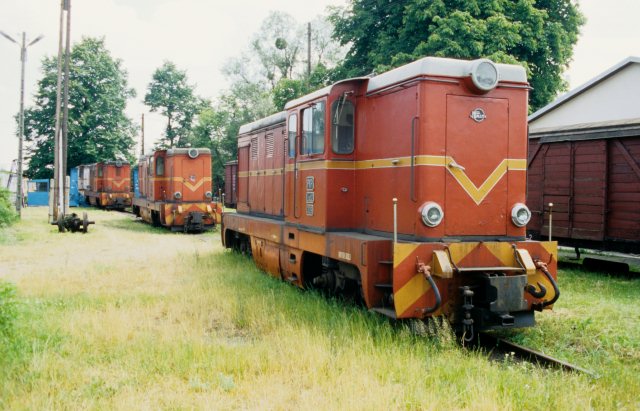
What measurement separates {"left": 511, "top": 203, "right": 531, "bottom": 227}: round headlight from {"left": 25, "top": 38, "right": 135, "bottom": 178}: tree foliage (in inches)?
1533

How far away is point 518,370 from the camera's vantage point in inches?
197

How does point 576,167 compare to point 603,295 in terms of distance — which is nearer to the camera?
point 603,295

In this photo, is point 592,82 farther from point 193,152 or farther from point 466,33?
point 193,152

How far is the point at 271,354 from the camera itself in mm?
5449

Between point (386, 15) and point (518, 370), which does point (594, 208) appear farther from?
point (386, 15)

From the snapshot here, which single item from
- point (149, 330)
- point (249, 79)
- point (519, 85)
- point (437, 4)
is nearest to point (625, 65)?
point (437, 4)

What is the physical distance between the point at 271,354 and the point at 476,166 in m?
3.17

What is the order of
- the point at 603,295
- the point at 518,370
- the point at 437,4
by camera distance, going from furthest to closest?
the point at 437,4 < the point at 603,295 < the point at 518,370

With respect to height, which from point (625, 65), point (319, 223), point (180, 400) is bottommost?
point (180, 400)

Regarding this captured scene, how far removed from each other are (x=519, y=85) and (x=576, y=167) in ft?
18.9

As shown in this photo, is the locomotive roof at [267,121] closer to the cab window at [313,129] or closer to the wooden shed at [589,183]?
the cab window at [313,129]

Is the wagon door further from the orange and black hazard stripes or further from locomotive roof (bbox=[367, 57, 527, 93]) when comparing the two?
the orange and black hazard stripes

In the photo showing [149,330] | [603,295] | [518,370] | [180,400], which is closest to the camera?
[180,400]

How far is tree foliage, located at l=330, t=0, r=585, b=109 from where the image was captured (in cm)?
1945
